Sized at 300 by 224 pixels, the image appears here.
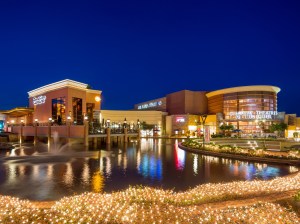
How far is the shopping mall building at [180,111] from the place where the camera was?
40719 millimetres

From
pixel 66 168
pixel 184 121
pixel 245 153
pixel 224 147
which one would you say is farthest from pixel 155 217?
pixel 184 121

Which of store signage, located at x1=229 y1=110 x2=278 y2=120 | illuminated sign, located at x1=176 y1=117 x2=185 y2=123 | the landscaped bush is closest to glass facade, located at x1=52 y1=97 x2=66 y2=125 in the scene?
the landscaped bush

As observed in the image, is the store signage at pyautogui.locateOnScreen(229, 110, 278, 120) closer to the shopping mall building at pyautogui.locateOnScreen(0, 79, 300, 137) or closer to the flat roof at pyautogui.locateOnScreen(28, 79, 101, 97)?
the shopping mall building at pyautogui.locateOnScreen(0, 79, 300, 137)

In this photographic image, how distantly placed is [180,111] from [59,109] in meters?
43.4

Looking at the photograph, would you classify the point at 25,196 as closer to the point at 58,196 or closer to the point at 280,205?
the point at 58,196

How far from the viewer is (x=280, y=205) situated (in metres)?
7.13

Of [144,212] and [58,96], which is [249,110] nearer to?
[58,96]

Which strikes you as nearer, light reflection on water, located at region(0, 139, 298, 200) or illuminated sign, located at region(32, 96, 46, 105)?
light reflection on water, located at region(0, 139, 298, 200)

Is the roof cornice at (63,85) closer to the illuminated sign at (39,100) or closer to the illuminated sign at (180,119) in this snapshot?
the illuminated sign at (39,100)

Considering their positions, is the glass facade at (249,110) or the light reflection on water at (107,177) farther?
→ the glass facade at (249,110)

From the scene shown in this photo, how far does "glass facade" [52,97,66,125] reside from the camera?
39.3m

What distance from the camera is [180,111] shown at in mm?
76375

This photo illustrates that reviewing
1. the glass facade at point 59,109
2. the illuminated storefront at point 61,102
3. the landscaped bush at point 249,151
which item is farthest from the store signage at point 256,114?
the glass facade at point 59,109

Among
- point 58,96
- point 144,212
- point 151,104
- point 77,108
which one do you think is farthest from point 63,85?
point 151,104
